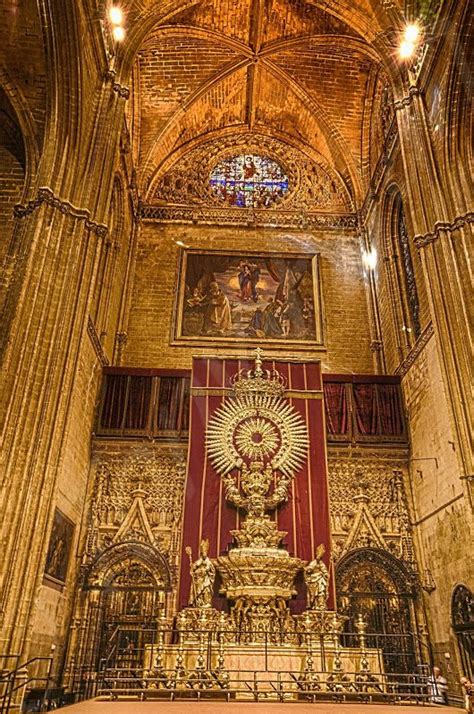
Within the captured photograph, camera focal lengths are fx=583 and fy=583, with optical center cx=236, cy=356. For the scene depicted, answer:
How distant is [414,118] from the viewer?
11.9 meters

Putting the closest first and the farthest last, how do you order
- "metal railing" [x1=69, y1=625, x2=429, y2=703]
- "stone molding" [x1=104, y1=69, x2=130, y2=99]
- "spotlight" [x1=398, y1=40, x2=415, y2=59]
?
1. "metal railing" [x1=69, y1=625, x2=429, y2=703]
2. "stone molding" [x1=104, y1=69, x2=130, y2=99]
3. "spotlight" [x1=398, y1=40, x2=415, y2=59]

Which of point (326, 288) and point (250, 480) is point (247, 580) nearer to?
point (250, 480)

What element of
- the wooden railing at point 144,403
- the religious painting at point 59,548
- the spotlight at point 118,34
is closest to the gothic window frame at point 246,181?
the spotlight at point 118,34

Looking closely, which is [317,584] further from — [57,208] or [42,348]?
[57,208]

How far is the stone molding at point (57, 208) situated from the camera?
33.3 ft

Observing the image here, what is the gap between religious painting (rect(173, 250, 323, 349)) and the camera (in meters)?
15.7

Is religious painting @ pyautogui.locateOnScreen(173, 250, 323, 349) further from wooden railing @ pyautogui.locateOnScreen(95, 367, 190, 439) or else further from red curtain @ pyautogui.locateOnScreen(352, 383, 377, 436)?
red curtain @ pyautogui.locateOnScreen(352, 383, 377, 436)

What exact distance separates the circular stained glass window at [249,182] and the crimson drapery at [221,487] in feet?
23.1

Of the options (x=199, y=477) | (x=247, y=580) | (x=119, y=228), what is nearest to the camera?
(x=247, y=580)

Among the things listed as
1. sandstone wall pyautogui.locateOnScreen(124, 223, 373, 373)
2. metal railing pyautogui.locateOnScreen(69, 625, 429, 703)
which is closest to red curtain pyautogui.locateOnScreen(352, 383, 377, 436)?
sandstone wall pyautogui.locateOnScreen(124, 223, 373, 373)

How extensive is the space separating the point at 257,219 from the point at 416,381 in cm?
759

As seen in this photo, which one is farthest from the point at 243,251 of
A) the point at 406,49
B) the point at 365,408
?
the point at 406,49

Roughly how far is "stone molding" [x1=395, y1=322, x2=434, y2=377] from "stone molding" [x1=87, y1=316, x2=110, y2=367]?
22.0 feet

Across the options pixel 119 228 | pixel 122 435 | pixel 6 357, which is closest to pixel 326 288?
pixel 119 228
